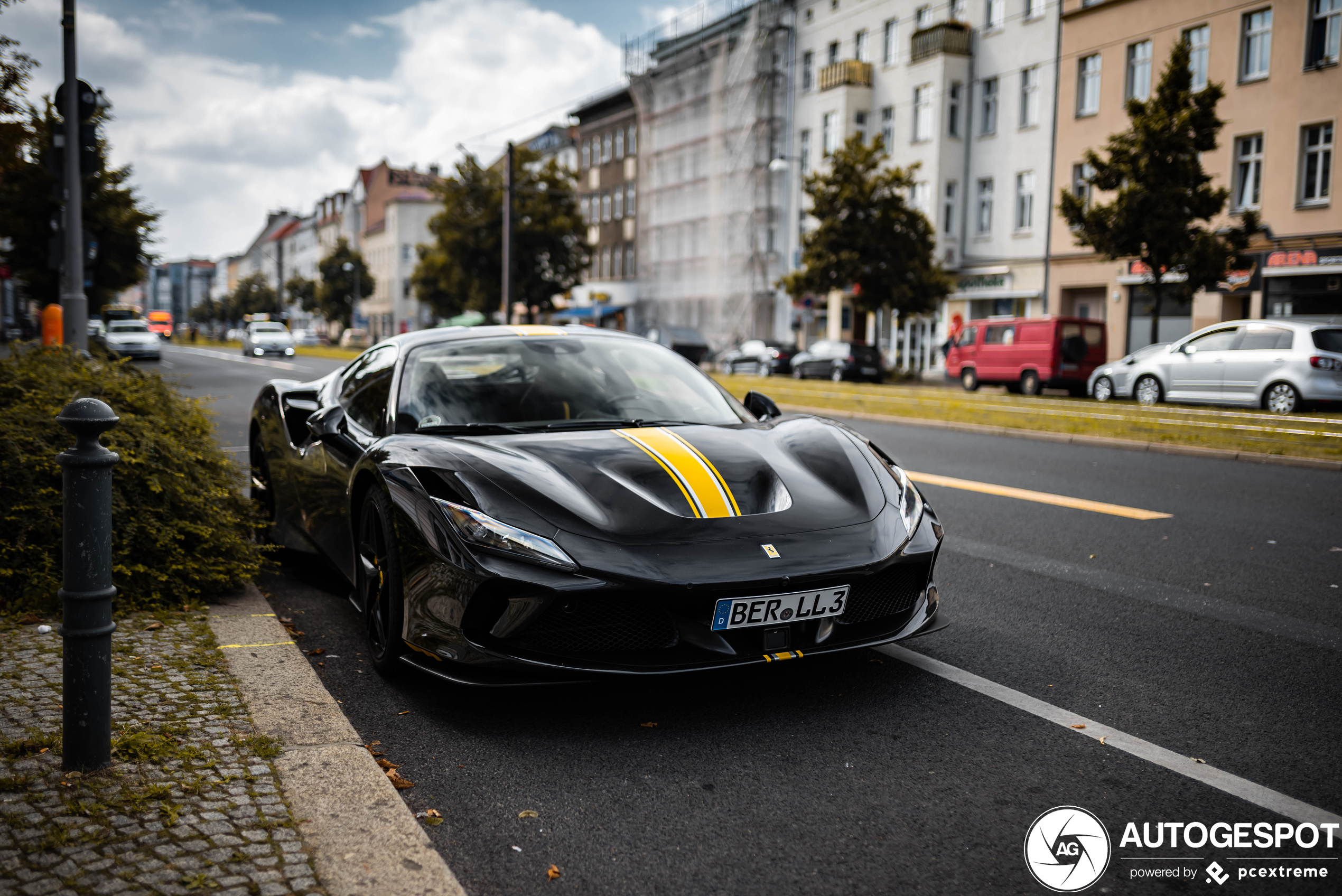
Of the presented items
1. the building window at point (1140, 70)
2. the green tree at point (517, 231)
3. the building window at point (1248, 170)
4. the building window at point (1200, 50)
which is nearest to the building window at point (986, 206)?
the building window at point (1140, 70)

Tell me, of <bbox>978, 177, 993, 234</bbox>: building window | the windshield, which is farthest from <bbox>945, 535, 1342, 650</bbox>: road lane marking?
<bbox>978, 177, 993, 234</bbox>: building window

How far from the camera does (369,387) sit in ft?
16.8

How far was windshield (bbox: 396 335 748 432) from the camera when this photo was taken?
15.3ft

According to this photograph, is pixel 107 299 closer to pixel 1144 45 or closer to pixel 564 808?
pixel 1144 45

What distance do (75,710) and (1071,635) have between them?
3.63 metres

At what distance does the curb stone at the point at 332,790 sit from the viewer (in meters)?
2.52

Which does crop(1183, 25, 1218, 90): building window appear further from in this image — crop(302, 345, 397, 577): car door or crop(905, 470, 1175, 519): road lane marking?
crop(302, 345, 397, 577): car door

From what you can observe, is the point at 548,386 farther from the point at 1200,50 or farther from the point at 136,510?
the point at 1200,50

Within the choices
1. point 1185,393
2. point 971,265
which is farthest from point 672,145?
point 1185,393

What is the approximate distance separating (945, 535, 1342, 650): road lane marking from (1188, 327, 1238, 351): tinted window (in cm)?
1486

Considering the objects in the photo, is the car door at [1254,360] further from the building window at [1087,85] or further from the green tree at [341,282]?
the green tree at [341,282]

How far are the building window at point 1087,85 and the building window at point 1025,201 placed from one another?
270 centimetres

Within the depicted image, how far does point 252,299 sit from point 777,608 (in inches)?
5141

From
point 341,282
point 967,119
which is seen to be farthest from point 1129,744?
point 341,282
